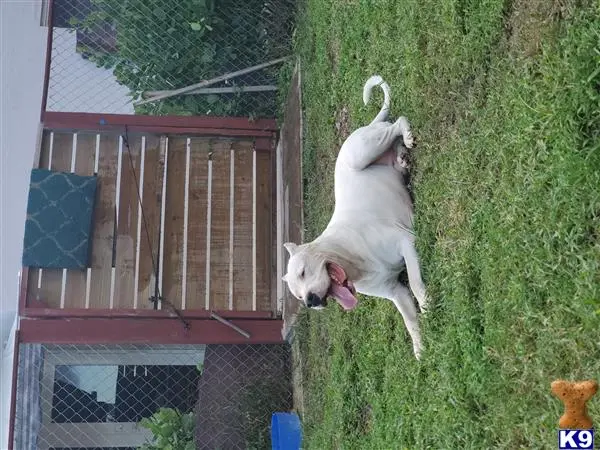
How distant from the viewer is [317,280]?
2.88 m

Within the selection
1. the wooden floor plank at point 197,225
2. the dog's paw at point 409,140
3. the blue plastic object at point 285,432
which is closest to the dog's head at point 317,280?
the dog's paw at point 409,140

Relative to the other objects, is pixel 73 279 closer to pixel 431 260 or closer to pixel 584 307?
pixel 431 260

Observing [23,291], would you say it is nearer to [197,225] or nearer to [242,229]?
[197,225]

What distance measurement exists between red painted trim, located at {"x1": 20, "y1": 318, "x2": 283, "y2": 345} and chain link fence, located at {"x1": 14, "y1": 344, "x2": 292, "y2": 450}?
0.56ft

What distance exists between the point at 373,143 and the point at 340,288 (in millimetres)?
856

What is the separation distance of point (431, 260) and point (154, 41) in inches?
190

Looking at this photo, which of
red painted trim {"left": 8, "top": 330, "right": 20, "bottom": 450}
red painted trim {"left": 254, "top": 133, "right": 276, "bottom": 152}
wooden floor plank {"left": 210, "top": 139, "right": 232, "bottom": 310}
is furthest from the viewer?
red painted trim {"left": 254, "top": 133, "right": 276, "bottom": 152}

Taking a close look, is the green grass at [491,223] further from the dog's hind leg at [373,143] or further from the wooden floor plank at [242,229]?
the wooden floor plank at [242,229]

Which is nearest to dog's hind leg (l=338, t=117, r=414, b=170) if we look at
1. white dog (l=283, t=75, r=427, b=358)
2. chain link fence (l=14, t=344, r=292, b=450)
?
white dog (l=283, t=75, r=427, b=358)

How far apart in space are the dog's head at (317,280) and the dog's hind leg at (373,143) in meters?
0.69

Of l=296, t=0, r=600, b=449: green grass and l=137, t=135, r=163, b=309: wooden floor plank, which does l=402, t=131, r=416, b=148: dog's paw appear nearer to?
l=296, t=0, r=600, b=449: green grass

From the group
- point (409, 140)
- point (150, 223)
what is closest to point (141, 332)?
A: point (150, 223)

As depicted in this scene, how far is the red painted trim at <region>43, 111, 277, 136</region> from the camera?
6.16 metres

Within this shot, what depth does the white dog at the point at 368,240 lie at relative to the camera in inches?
115
